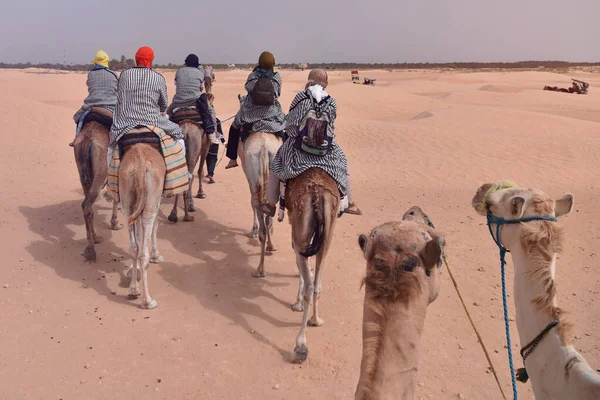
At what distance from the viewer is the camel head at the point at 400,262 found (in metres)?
2.09

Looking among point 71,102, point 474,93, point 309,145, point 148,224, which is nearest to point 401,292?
point 309,145

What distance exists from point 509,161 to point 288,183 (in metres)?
8.82

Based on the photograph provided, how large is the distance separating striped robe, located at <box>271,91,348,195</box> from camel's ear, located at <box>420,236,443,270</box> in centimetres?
314

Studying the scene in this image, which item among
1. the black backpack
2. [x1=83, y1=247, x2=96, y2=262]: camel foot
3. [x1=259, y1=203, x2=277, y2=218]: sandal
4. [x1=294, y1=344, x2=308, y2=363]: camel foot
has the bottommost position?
[x1=294, y1=344, x2=308, y2=363]: camel foot

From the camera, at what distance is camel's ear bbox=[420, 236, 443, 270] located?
209 cm

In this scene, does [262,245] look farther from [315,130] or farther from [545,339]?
[545,339]

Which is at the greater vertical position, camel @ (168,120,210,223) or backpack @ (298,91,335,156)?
backpack @ (298,91,335,156)

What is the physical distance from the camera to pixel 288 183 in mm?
5543

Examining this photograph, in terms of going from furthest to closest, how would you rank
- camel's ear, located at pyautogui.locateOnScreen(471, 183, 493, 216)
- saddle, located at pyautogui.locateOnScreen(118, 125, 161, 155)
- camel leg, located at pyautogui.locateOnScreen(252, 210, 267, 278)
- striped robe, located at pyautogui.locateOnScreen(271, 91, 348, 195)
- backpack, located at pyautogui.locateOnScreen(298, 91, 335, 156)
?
camel leg, located at pyautogui.locateOnScreen(252, 210, 267, 278), saddle, located at pyautogui.locateOnScreen(118, 125, 161, 155), striped robe, located at pyautogui.locateOnScreen(271, 91, 348, 195), backpack, located at pyautogui.locateOnScreen(298, 91, 335, 156), camel's ear, located at pyautogui.locateOnScreen(471, 183, 493, 216)

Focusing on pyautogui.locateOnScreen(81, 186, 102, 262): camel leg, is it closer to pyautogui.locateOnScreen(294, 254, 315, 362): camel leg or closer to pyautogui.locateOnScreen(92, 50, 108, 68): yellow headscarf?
pyautogui.locateOnScreen(92, 50, 108, 68): yellow headscarf

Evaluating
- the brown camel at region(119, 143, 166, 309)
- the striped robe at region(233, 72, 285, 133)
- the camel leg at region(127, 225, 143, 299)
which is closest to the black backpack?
the striped robe at region(233, 72, 285, 133)

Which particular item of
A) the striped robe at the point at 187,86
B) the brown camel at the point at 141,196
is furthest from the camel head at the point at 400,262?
the striped robe at the point at 187,86

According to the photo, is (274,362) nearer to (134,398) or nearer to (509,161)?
(134,398)

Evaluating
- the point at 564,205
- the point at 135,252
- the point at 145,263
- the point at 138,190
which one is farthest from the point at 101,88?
the point at 564,205
